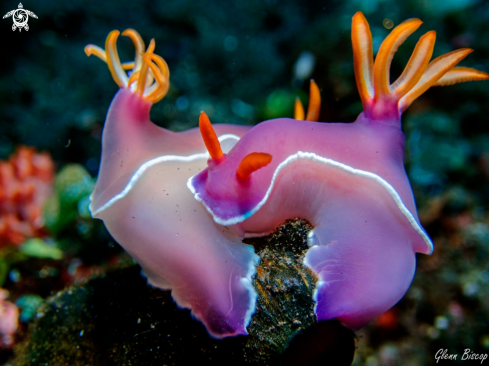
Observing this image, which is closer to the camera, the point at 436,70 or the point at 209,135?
the point at 209,135

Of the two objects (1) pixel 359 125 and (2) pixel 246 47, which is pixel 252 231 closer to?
(1) pixel 359 125

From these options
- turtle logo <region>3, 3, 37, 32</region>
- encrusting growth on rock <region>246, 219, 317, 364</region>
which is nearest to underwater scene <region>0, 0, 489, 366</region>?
encrusting growth on rock <region>246, 219, 317, 364</region>

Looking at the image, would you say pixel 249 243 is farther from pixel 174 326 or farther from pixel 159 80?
pixel 159 80

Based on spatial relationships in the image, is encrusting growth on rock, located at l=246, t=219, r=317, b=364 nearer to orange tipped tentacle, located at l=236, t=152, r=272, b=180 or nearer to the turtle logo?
orange tipped tentacle, located at l=236, t=152, r=272, b=180

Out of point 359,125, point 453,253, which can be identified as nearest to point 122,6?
point 359,125

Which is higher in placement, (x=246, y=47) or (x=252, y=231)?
(x=246, y=47)
